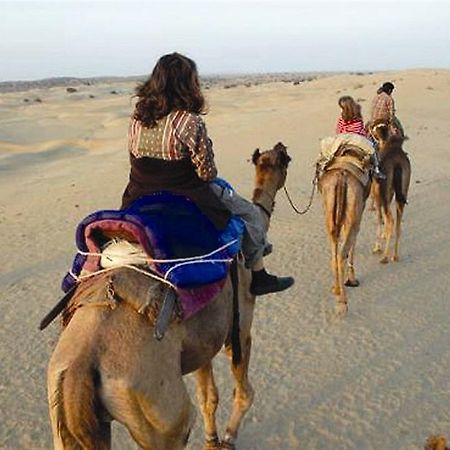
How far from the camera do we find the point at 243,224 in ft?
14.9

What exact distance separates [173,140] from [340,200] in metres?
4.38

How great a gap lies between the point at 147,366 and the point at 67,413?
417mm

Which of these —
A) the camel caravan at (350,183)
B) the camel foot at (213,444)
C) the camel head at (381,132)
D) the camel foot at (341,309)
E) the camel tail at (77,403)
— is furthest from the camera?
the camel head at (381,132)

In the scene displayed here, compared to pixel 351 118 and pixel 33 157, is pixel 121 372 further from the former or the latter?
A: pixel 33 157

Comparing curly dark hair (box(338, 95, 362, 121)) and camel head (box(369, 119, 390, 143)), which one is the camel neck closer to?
curly dark hair (box(338, 95, 362, 121))

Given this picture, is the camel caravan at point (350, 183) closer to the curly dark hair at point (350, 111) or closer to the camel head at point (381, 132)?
the curly dark hair at point (350, 111)

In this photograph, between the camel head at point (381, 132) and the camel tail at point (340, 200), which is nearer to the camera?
the camel tail at point (340, 200)

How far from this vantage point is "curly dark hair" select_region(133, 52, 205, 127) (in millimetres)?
3914

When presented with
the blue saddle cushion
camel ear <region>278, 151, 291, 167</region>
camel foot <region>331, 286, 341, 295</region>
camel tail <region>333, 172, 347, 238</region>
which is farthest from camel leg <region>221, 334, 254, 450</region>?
camel tail <region>333, 172, 347, 238</region>

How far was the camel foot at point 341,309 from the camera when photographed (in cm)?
785

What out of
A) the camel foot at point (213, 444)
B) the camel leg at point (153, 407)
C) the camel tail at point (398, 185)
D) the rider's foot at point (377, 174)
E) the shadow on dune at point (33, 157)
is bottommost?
the shadow on dune at point (33, 157)

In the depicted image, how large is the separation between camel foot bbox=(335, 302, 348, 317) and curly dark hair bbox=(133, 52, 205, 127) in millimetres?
4546

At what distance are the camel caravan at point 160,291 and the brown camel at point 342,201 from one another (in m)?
2.99

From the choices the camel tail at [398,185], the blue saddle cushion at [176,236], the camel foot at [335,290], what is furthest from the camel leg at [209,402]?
the camel tail at [398,185]
